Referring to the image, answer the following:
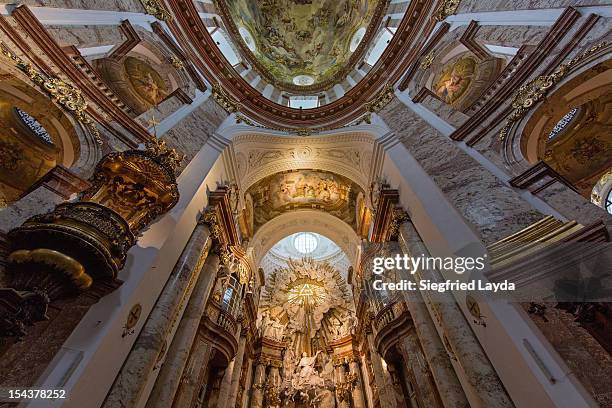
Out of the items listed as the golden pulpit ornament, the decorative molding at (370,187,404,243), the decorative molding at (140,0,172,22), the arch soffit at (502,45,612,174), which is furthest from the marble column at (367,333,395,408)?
the decorative molding at (140,0,172,22)

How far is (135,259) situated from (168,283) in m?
1.11

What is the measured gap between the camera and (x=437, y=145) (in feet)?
22.4

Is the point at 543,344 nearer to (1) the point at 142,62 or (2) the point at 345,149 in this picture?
(2) the point at 345,149

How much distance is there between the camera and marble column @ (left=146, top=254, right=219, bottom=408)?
4875 millimetres

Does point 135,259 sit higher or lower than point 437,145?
lower

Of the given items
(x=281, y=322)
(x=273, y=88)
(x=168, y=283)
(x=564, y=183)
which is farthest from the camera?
(x=273, y=88)

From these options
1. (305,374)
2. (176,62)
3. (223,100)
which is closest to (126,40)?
(176,62)

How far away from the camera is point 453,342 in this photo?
4.47 metres

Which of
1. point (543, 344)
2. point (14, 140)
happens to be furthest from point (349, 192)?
point (14, 140)

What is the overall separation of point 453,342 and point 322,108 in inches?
428

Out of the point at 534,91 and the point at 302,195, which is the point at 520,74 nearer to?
the point at 534,91

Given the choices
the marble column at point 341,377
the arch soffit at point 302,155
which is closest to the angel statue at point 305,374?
the marble column at point 341,377
